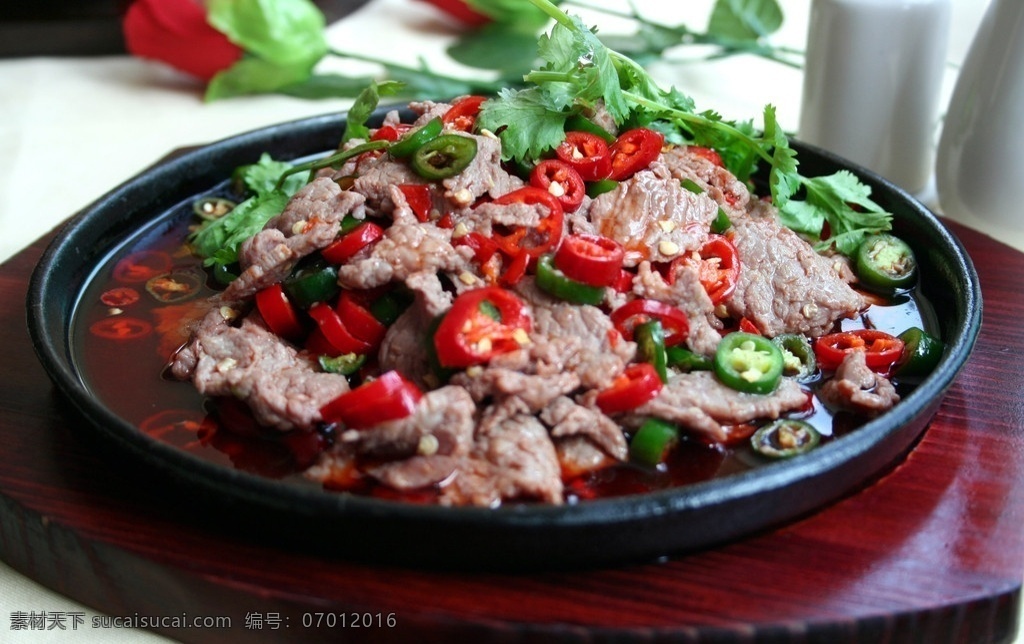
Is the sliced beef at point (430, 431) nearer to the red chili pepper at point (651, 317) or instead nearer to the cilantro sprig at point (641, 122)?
the red chili pepper at point (651, 317)

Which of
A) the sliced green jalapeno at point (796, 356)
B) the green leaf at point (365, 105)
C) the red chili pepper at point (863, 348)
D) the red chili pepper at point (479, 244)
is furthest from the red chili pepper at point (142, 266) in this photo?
the red chili pepper at point (863, 348)

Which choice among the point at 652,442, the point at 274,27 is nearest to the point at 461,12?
the point at 274,27

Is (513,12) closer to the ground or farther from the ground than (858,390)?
farther from the ground

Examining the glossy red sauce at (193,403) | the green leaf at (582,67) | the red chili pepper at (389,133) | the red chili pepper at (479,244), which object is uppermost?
the green leaf at (582,67)

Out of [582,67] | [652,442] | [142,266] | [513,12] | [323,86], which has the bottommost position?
[323,86]

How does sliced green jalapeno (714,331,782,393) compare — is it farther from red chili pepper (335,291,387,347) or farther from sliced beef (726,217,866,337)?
red chili pepper (335,291,387,347)

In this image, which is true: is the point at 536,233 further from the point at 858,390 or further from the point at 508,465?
the point at 858,390

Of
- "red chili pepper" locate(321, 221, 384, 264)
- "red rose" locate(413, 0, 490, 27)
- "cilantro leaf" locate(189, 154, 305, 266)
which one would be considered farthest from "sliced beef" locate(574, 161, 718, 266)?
"red rose" locate(413, 0, 490, 27)
